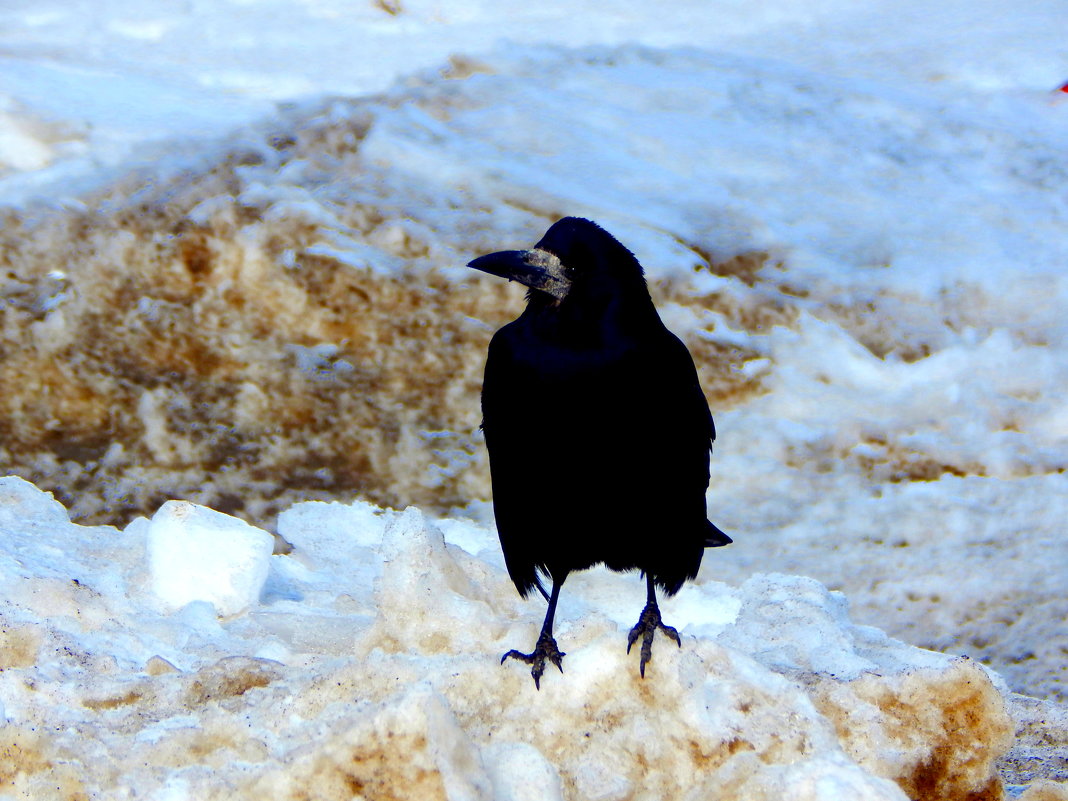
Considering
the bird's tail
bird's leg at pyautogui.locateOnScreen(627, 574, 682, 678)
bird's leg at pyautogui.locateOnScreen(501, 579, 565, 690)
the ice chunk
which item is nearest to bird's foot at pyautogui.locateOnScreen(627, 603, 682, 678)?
bird's leg at pyautogui.locateOnScreen(627, 574, 682, 678)

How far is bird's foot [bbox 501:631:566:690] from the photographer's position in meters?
2.24

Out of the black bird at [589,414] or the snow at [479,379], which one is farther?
the black bird at [589,414]

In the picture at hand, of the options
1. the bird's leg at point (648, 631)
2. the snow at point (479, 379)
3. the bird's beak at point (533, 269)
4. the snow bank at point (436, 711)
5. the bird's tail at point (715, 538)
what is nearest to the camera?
the snow bank at point (436, 711)

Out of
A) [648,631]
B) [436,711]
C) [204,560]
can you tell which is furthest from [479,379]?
[436,711]

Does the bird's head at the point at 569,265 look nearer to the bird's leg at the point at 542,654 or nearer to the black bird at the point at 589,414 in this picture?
the black bird at the point at 589,414

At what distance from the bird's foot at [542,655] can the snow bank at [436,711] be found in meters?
0.04

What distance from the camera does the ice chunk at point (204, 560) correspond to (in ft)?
9.94

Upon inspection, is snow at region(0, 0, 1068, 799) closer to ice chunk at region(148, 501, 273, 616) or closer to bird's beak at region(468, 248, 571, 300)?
ice chunk at region(148, 501, 273, 616)

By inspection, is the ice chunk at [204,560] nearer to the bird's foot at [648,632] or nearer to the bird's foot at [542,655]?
the bird's foot at [542,655]

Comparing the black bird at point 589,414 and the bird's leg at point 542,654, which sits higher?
the black bird at point 589,414

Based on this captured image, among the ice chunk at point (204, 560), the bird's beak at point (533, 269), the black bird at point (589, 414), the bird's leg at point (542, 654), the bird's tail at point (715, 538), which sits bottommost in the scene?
the ice chunk at point (204, 560)

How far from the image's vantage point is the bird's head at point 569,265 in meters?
2.42

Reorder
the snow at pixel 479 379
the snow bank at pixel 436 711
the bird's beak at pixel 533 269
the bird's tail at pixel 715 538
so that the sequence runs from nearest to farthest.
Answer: the snow bank at pixel 436 711 < the snow at pixel 479 379 < the bird's beak at pixel 533 269 < the bird's tail at pixel 715 538

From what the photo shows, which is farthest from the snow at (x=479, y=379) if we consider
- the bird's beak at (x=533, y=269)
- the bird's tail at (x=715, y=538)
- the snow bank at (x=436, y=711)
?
the bird's beak at (x=533, y=269)
